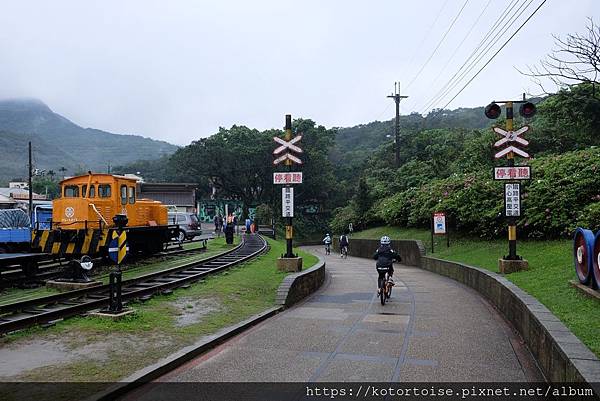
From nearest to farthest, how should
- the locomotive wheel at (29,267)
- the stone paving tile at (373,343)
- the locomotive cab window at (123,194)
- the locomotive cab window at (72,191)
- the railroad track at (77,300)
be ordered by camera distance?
the stone paving tile at (373,343), the railroad track at (77,300), the locomotive wheel at (29,267), the locomotive cab window at (72,191), the locomotive cab window at (123,194)

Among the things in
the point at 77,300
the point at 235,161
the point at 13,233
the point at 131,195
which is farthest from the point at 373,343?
the point at 235,161

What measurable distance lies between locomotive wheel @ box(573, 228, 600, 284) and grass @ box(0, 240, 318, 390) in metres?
5.40

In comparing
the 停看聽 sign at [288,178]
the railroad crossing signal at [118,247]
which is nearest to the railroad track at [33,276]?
the railroad crossing signal at [118,247]

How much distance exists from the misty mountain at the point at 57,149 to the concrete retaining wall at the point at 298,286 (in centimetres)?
10118

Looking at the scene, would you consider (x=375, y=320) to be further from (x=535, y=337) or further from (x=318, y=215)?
(x=318, y=215)

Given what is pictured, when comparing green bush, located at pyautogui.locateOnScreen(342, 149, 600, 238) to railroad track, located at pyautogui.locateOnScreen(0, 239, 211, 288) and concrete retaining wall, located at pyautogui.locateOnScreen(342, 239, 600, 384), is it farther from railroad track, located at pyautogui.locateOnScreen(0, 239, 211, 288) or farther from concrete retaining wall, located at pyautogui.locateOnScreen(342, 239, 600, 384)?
railroad track, located at pyautogui.locateOnScreen(0, 239, 211, 288)

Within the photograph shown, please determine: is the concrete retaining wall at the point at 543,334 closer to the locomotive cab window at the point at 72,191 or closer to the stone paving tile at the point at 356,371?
the stone paving tile at the point at 356,371

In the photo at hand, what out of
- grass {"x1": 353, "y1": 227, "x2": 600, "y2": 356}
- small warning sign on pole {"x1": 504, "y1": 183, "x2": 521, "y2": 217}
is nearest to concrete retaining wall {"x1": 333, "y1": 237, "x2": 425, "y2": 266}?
grass {"x1": 353, "y1": 227, "x2": 600, "y2": 356}

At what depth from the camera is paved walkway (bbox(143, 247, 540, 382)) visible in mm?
5750

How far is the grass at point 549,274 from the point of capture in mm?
5943

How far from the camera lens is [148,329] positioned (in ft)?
24.7

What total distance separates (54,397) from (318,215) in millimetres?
56641

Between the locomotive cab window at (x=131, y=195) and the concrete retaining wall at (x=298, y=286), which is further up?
the locomotive cab window at (x=131, y=195)

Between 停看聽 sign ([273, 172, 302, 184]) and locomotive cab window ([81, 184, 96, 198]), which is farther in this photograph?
locomotive cab window ([81, 184, 96, 198])
